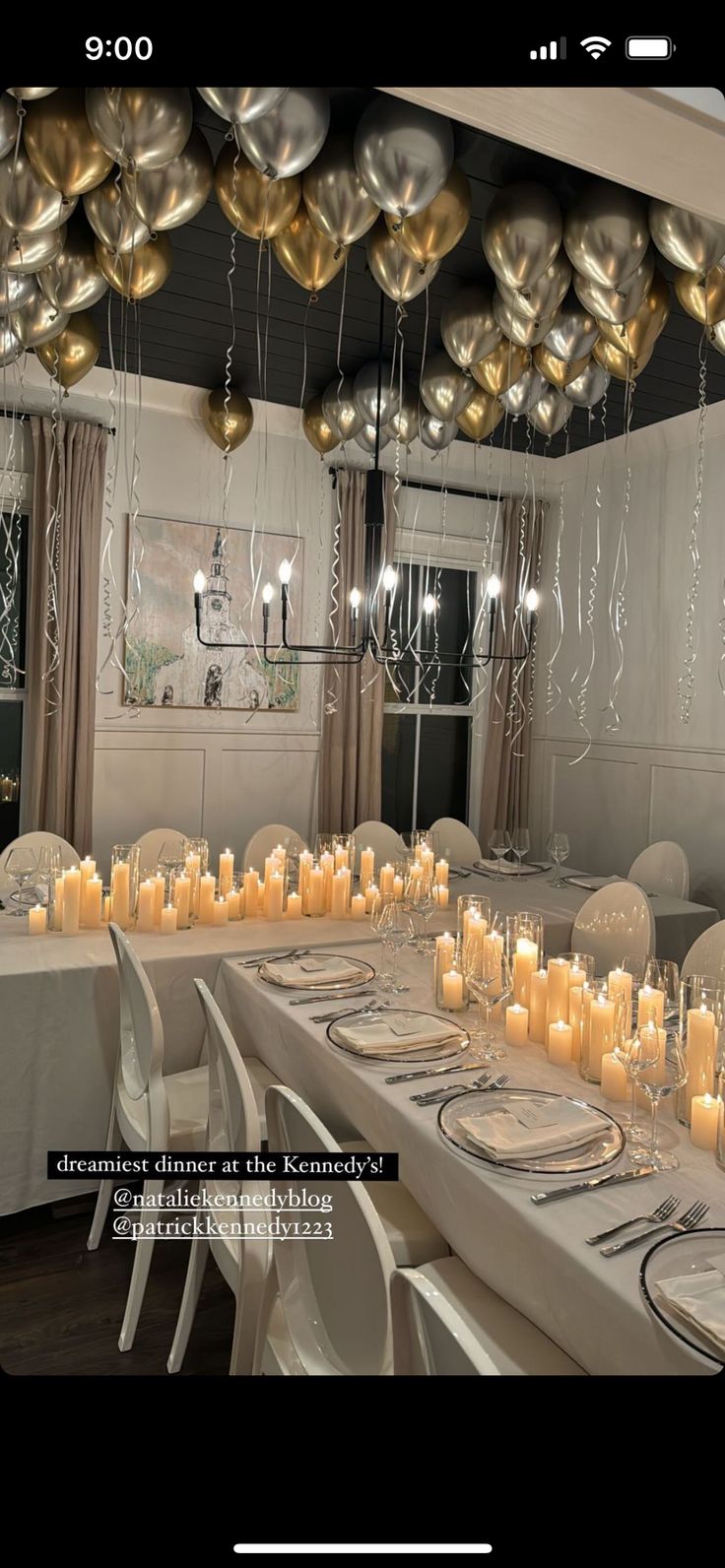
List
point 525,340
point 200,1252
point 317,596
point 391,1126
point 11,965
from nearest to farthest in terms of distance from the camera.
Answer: point 391,1126 < point 200,1252 < point 11,965 < point 525,340 < point 317,596

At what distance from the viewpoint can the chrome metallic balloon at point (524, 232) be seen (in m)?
1.95

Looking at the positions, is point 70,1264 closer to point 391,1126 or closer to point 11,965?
point 11,965

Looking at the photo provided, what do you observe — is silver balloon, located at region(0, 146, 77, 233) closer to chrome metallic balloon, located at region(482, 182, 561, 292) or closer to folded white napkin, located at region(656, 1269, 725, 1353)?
chrome metallic balloon, located at region(482, 182, 561, 292)

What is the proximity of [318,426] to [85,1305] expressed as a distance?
3108 millimetres

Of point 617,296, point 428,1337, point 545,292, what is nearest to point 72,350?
point 545,292

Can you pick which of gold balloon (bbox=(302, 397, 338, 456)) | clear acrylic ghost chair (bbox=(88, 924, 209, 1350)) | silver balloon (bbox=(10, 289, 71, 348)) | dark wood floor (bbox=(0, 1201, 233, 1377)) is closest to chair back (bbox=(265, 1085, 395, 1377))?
clear acrylic ghost chair (bbox=(88, 924, 209, 1350))

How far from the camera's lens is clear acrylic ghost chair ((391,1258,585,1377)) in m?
0.67

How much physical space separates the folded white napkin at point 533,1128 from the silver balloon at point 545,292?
5.97ft

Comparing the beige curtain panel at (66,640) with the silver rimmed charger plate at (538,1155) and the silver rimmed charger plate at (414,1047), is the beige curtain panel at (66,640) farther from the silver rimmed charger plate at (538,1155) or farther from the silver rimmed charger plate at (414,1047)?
the silver rimmed charger plate at (538,1155)

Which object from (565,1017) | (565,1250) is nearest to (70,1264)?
(565,1017)

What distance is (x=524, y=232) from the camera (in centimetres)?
195

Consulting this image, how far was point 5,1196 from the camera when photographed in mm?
2016

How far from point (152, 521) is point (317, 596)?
0.95 metres
